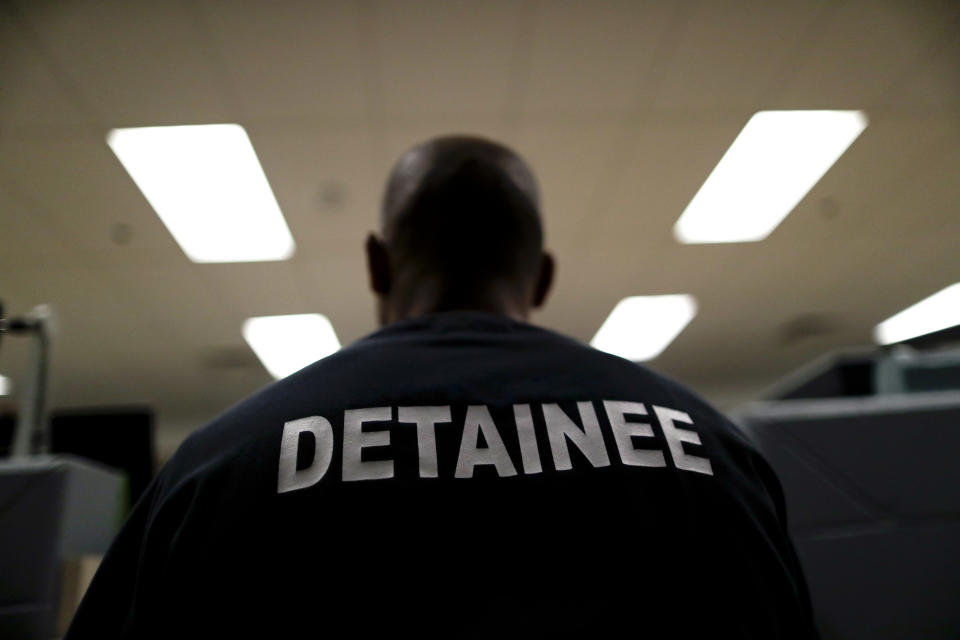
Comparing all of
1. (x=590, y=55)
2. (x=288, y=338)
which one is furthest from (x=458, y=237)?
(x=288, y=338)

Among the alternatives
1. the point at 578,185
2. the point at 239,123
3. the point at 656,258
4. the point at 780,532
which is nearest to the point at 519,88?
the point at 578,185

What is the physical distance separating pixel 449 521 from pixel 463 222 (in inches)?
18.1

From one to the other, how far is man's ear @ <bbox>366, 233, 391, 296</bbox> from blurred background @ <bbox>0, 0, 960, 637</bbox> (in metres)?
0.77

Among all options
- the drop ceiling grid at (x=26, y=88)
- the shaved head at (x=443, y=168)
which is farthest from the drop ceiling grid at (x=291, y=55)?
the shaved head at (x=443, y=168)

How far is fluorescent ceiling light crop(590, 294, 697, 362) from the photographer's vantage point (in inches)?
186

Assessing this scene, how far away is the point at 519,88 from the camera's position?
252 centimetres

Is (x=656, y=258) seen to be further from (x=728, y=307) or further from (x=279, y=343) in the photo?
(x=279, y=343)

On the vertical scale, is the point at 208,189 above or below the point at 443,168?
above

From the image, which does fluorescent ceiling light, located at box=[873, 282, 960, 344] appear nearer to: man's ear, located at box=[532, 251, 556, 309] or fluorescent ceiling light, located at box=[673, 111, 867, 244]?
fluorescent ceiling light, located at box=[673, 111, 867, 244]

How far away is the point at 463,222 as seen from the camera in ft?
2.67

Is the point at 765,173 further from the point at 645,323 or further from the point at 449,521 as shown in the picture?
the point at 449,521

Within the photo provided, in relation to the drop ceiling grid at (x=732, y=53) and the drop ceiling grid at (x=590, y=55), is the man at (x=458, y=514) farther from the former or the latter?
the drop ceiling grid at (x=732, y=53)

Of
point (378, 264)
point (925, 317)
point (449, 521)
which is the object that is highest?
point (925, 317)

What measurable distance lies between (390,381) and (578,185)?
2.80 metres
